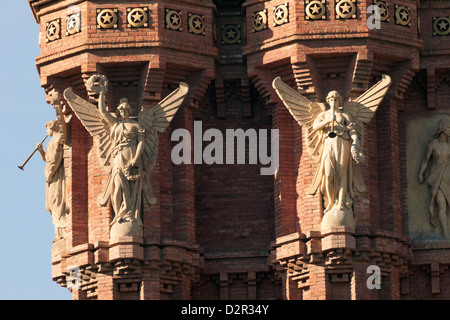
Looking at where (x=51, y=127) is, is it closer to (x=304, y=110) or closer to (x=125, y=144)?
(x=125, y=144)

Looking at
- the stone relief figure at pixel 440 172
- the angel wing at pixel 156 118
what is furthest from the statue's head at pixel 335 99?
the angel wing at pixel 156 118

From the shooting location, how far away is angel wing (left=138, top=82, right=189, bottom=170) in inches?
2766

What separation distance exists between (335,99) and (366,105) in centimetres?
71

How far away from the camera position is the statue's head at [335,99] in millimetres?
70062

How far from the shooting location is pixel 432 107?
236ft

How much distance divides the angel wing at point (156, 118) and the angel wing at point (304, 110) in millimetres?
1933

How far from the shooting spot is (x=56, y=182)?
71750 mm

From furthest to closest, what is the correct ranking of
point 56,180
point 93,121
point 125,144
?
point 56,180 → point 93,121 → point 125,144

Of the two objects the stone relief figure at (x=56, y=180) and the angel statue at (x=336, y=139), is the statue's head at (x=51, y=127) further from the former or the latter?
the angel statue at (x=336, y=139)

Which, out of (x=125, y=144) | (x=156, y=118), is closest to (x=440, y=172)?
(x=156, y=118)

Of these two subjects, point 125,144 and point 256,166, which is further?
point 256,166

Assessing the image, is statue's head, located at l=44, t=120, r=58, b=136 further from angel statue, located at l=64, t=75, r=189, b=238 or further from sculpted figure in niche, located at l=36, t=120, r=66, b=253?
angel statue, located at l=64, t=75, r=189, b=238

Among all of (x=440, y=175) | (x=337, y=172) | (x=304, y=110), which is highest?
(x=304, y=110)

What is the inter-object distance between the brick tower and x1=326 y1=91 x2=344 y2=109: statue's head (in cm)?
52
